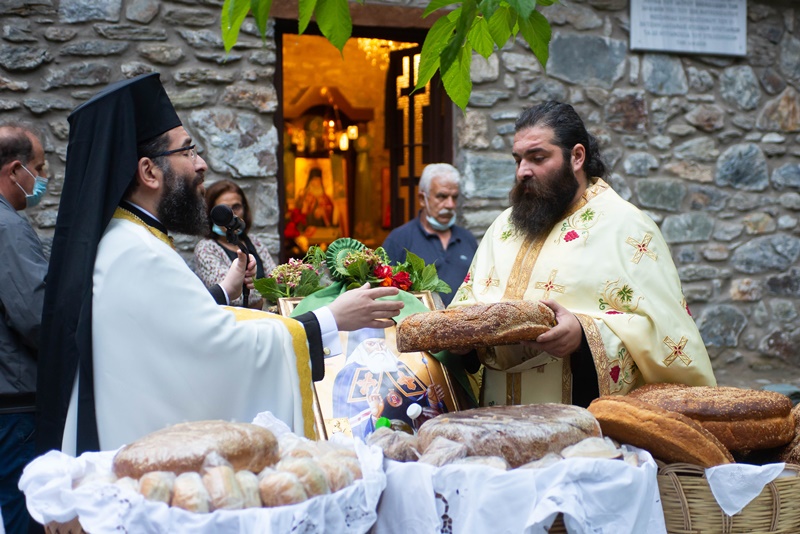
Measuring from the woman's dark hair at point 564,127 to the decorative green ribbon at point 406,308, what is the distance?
0.83 metres

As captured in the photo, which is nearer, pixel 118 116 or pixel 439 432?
pixel 439 432

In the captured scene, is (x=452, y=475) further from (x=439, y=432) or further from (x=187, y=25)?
(x=187, y=25)

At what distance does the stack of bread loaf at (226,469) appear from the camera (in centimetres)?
197

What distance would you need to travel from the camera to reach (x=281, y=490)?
2021mm

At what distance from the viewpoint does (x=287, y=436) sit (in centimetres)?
240

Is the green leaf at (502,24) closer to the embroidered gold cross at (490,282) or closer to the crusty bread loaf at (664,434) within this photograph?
the crusty bread loaf at (664,434)

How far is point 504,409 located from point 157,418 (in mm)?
1089

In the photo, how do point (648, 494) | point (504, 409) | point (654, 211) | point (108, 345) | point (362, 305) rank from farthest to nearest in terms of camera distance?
point (654, 211), point (362, 305), point (108, 345), point (504, 409), point (648, 494)

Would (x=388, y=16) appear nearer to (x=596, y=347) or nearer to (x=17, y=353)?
(x=17, y=353)

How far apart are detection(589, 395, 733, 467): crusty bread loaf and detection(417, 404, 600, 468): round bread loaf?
7 centimetres

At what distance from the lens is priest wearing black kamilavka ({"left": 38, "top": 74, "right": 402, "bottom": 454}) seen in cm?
293

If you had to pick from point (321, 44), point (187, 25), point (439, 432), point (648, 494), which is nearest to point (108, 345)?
point (439, 432)

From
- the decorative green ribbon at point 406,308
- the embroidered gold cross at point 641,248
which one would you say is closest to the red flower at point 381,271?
the decorative green ribbon at point 406,308

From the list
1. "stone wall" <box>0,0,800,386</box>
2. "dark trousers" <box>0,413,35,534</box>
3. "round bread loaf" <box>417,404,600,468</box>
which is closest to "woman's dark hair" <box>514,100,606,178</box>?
"round bread loaf" <box>417,404,600,468</box>
